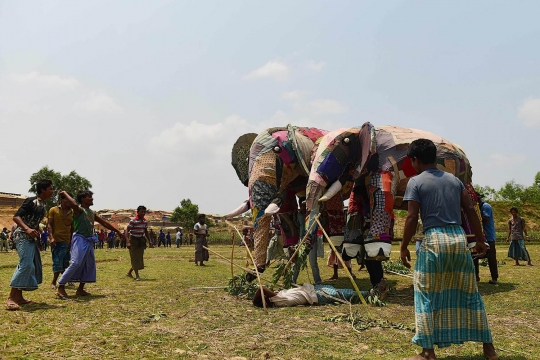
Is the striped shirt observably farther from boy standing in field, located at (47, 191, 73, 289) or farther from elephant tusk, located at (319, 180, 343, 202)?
elephant tusk, located at (319, 180, 343, 202)

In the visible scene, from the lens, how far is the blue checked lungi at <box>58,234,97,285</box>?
739 cm

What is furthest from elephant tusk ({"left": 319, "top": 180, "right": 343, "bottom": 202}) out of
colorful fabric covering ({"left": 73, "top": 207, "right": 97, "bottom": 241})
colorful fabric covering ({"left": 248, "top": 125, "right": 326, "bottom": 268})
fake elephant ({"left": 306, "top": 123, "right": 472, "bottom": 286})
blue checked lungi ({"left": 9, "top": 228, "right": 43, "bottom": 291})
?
blue checked lungi ({"left": 9, "top": 228, "right": 43, "bottom": 291})

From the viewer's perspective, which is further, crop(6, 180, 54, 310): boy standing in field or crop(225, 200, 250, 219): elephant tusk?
crop(225, 200, 250, 219): elephant tusk

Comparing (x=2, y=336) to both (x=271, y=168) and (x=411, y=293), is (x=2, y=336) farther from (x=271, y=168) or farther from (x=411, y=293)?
(x=411, y=293)

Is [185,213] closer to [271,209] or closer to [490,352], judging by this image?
[271,209]

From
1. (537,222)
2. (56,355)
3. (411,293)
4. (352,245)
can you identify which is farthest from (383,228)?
(537,222)

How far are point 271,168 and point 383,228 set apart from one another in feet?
7.24

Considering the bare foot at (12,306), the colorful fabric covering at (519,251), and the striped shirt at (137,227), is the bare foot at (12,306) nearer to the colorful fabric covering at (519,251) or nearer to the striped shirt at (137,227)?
the striped shirt at (137,227)

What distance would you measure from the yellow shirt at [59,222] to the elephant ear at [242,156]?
10.9 ft

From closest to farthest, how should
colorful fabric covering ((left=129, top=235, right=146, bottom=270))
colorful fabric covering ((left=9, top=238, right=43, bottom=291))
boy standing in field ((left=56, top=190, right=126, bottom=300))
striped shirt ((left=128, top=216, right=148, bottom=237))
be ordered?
1. colorful fabric covering ((left=9, top=238, right=43, bottom=291))
2. boy standing in field ((left=56, top=190, right=126, bottom=300))
3. colorful fabric covering ((left=129, top=235, right=146, bottom=270))
4. striped shirt ((left=128, top=216, right=148, bottom=237))

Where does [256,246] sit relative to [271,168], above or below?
below

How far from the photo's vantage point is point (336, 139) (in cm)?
771

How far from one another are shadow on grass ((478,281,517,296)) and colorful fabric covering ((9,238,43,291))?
7.01 m

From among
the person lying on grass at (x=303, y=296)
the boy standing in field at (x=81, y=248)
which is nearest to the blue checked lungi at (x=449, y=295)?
the person lying on grass at (x=303, y=296)
